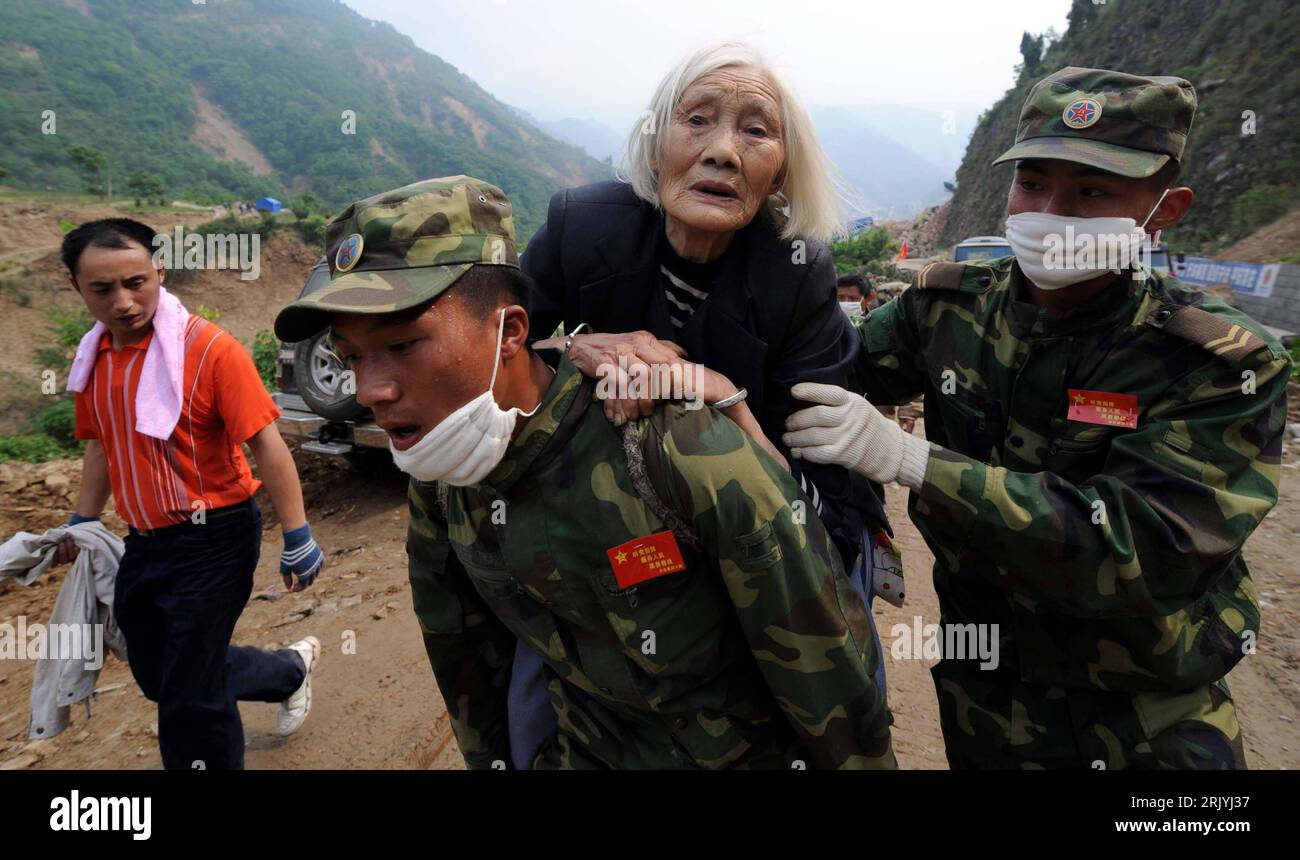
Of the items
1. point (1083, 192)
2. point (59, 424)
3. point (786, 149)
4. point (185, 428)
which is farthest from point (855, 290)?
point (59, 424)

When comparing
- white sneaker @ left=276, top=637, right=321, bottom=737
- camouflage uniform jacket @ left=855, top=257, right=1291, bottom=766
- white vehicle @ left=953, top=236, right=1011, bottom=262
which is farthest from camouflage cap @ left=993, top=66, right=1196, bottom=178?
white vehicle @ left=953, top=236, right=1011, bottom=262

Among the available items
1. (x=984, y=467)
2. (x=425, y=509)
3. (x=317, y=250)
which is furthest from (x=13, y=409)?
(x=984, y=467)

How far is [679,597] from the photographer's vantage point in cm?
148

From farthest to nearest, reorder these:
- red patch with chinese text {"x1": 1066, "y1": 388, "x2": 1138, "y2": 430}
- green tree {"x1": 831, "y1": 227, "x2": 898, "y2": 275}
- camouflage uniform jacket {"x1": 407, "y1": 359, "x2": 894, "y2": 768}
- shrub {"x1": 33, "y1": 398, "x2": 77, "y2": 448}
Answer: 1. green tree {"x1": 831, "y1": 227, "x2": 898, "y2": 275}
2. shrub {"x1": 33, "y1": 398, "x2": 77, "y2": 448}
3. red patch with chinese text {"x1": 1066, "y1": 388, "x2": 1138, "y2": 430}
4. camouflage uniform jacket {"x1": 407, "y1": 359, "x2": 894, "y2": 768}

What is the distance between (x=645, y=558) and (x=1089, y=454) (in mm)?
1118

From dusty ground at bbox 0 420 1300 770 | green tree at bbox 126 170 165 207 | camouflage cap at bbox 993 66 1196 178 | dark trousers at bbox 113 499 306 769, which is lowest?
green tree at bbox 126 170 165 207

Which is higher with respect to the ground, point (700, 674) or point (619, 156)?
point (619, 156)

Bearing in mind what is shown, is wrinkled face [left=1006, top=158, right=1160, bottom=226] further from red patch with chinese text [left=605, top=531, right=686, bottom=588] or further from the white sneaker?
the white sneaker

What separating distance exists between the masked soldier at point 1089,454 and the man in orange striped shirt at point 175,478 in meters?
2.21

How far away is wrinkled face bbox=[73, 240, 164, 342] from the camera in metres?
2.47

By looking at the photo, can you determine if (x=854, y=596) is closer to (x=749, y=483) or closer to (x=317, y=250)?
(x=749, y=483)

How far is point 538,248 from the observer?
73.6 inches

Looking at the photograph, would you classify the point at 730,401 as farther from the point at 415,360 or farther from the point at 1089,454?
the point at 1089,454

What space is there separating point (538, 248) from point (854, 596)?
1177 mm
